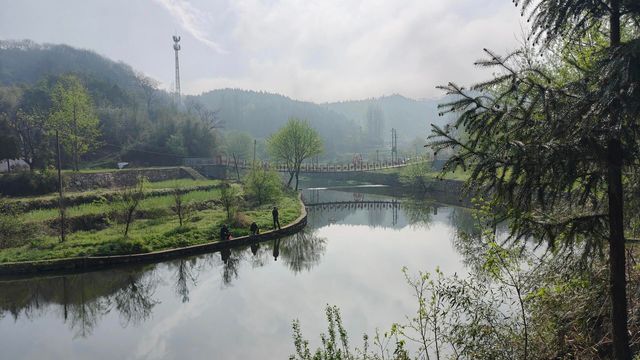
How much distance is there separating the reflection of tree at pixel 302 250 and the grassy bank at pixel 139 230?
2045 mm

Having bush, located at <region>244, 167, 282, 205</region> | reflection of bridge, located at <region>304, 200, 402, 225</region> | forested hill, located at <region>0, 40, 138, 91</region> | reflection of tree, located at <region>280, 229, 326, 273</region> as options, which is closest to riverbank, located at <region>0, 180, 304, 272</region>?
reflection of tree, located at <region>280, 229, 326, 273</region>

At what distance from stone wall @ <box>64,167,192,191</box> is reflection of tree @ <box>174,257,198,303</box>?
20.2m

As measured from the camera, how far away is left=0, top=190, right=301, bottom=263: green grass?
19062mm

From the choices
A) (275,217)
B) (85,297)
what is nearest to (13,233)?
(85,297)

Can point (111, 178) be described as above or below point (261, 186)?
above

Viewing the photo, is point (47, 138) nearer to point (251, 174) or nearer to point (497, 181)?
point (251, 174)

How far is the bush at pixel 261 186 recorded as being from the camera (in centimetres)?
3541

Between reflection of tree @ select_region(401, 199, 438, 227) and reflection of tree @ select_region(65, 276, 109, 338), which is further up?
reflection of tree @ select_region(401, 199, 438, 227)

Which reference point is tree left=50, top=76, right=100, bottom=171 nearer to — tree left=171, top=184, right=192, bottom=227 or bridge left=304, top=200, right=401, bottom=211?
tree left=171, top=184, right=192, bottom=227

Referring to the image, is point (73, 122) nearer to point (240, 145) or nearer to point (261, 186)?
point (261, 186)

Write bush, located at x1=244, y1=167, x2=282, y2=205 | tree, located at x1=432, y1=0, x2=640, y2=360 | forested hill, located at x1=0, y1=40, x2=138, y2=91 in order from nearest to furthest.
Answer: tree, located at x1=432, y1=0, x2=640, y2=360 < bush, located at x1=244, y1=167, x2=282, y2=205 < forested hill, located at x1=0, y1=40, x2=138, y2=91

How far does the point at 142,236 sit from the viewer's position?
21547 millimetres

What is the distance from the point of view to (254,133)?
175500 millimetres

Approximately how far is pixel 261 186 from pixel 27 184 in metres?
17.8
